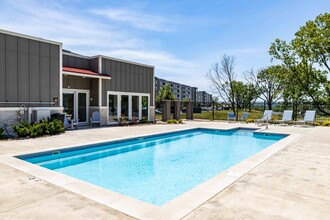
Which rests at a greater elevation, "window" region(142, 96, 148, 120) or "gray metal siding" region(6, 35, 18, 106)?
"gray metal siding" region(6, 35, 18, 106)

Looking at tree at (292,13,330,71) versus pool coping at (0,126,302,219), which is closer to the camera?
pool coping at (0,126,302,219)

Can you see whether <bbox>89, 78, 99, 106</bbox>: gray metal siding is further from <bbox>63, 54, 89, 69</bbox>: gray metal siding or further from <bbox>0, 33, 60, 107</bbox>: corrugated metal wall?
<bbox>0, 33, 60, 107</bbox>: corrugated metal wall

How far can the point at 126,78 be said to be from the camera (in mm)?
15453

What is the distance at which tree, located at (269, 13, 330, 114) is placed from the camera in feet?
63.1

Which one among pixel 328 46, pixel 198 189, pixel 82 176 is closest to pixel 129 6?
pixel 82 176

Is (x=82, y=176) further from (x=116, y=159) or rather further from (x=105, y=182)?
(x=116, y=159)

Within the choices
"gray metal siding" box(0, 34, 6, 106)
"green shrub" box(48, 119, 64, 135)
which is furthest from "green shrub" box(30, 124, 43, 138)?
"gray metal siding" box(0, 34, 6, 106)

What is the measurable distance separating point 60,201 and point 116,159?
4002 mm

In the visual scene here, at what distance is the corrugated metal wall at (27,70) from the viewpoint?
371 inches

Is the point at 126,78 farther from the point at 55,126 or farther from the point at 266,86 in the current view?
the point at 266,86

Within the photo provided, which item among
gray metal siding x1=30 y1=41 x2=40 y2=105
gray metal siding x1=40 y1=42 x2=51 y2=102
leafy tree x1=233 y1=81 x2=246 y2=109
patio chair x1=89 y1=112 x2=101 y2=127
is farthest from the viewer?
leafy tree x1=233 y1=81 x2=246 y2=109

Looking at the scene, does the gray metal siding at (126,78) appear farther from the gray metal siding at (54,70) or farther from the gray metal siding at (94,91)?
the gray metal siding at (54,70)

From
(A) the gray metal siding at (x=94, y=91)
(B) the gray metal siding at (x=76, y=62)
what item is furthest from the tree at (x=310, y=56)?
(B) the gray metal siding at (x=76, y=62)

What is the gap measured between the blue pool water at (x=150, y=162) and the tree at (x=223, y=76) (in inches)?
700
